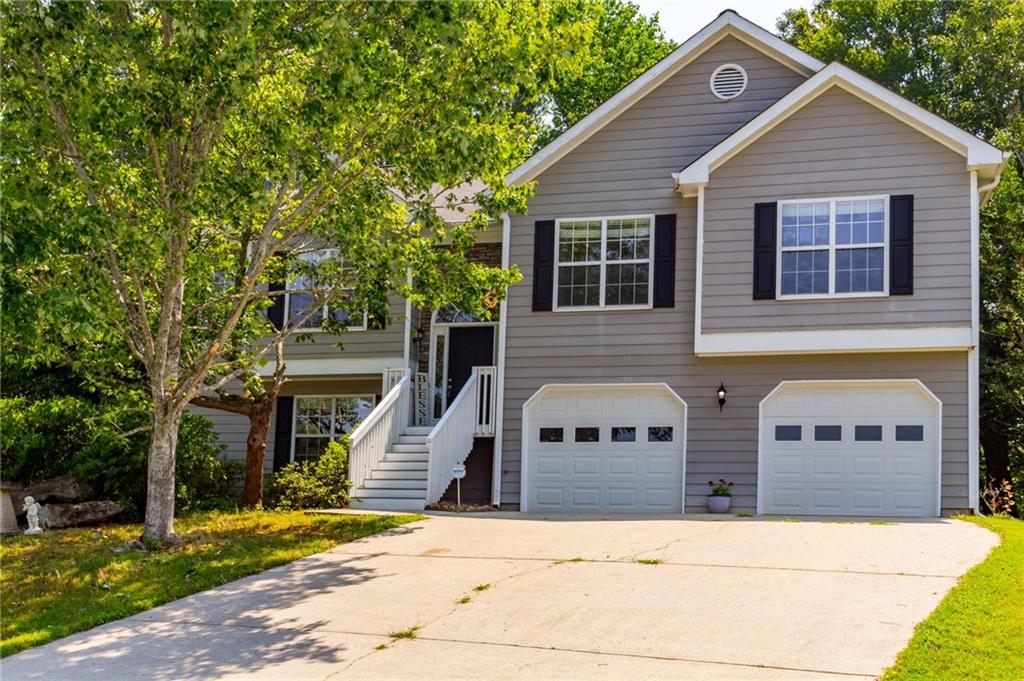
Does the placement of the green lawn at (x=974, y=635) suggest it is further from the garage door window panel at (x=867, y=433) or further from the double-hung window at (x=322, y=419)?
the double-hung window at (x=322, y=419)

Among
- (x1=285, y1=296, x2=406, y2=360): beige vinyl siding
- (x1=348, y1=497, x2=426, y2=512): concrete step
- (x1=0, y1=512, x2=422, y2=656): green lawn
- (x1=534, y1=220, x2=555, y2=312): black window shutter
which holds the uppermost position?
(x1=534, y1=220, x2=555, y2=312): black window shutter

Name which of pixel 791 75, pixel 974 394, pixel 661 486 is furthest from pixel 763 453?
pixel 791 75

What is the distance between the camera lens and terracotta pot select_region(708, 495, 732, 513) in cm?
1543

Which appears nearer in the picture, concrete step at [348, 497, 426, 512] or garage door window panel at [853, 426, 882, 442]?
garage door window panel at [853, 426, 882, 442]

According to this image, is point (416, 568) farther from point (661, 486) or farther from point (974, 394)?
point (974, 394)

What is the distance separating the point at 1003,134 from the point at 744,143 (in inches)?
335

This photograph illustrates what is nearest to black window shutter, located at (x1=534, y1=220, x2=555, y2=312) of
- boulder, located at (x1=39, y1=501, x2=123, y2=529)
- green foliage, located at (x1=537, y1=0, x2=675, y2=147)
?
boulder, located at (x1=39, y1=501, x2=123, y2=529)

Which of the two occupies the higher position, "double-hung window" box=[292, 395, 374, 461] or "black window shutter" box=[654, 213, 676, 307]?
"black window shutter" box=[654, 213, 676, 307]

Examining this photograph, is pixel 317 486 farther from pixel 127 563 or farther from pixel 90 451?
pixel 127 563

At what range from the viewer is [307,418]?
20.0m

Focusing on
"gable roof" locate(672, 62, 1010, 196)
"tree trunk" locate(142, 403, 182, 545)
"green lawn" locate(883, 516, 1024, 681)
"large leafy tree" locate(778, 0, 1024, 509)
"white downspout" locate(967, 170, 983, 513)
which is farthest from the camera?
"large leafy tree" locate(778, 0, 1024, 509)

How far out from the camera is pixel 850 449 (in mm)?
15203

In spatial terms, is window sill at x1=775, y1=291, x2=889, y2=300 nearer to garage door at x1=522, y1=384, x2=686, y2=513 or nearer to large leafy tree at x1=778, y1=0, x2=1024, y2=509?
garage door at x1=522, y1=384, x2=686, y2=513

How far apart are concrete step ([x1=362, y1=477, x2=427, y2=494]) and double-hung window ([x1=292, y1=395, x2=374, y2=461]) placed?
11.1 feet
